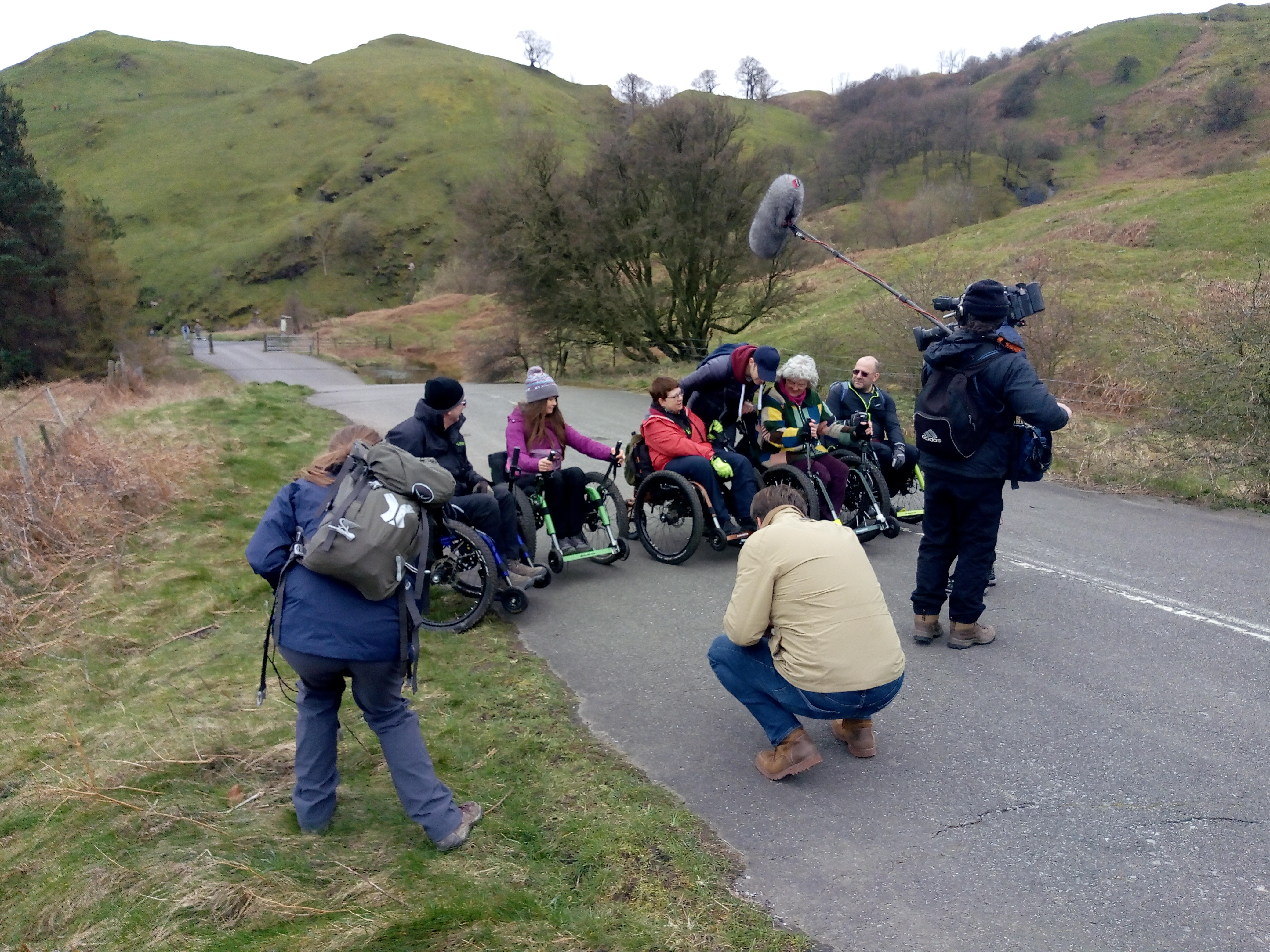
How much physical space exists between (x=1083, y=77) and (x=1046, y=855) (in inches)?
A: 5378

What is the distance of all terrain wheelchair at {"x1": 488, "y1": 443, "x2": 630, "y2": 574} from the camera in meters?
6.74

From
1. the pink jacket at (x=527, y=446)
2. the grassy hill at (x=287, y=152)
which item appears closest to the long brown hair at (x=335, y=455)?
the pink jacket at (x=527, y=446)

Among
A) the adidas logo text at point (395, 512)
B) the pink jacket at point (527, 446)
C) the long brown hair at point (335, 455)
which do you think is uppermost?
the long brown hair at point (335, 455)

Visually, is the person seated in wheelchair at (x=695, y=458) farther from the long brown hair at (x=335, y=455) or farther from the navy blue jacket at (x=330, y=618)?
the navy blue jacket at (x=330, y=618)

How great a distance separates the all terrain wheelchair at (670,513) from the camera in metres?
7.17

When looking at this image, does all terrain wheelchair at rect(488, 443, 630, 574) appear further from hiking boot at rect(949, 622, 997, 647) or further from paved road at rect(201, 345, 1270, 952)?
hiking boot at rect(949, 622, 997, 647)

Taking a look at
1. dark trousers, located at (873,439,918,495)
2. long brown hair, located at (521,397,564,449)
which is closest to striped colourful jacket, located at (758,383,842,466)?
dark trousers, located at (873,439,918,495)

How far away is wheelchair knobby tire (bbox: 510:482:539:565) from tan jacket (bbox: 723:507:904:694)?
3.01 meters

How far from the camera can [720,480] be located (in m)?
7.32

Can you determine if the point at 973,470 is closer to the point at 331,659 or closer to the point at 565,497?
the point at 565,497

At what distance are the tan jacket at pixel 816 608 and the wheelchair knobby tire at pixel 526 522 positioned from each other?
3.01 metres

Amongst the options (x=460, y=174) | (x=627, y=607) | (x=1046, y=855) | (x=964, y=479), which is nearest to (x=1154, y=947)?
(x=1046, y=855)

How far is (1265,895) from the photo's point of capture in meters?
3.10

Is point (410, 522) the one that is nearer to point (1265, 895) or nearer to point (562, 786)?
point (562, 786)
